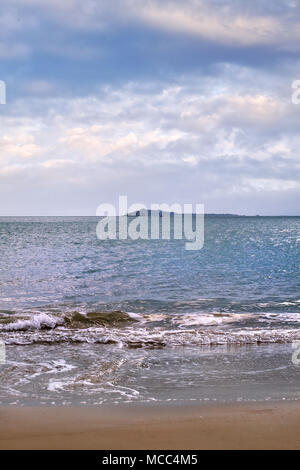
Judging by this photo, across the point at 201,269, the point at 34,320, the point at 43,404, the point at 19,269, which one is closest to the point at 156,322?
the point at 34,320

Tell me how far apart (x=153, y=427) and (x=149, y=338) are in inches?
255

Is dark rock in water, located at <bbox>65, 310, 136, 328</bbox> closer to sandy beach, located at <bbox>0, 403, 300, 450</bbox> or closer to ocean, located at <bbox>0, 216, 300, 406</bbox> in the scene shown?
ocean, located at <bbox>0, 216, 300, 406</bbox>

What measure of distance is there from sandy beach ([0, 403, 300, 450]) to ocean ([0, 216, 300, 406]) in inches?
21.7

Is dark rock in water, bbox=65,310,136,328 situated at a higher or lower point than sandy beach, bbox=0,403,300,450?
lower

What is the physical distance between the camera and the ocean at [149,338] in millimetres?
7441

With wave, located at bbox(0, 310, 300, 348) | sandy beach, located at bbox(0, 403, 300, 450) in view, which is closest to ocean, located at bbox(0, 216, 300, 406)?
wave, located at bbox(0, 310, 300, 348)

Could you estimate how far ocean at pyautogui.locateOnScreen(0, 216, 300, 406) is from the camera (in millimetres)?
7441

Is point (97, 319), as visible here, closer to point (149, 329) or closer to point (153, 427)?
point (149, 329)

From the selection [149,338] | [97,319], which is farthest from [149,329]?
[97,319]

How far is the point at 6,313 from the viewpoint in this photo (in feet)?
52.2

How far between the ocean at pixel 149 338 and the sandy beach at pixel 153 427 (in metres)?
0.55

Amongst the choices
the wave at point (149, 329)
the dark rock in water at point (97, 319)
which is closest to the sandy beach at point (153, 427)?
the wave at point (149, 329)

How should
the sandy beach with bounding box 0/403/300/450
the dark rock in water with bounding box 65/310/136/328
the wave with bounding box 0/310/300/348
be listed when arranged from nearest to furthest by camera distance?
the sandy beach with bounding box 0/403/300/450 → the wave with bounding box 0/310/300/348 → the dark rock in water with bounding box 65/310/136/328
